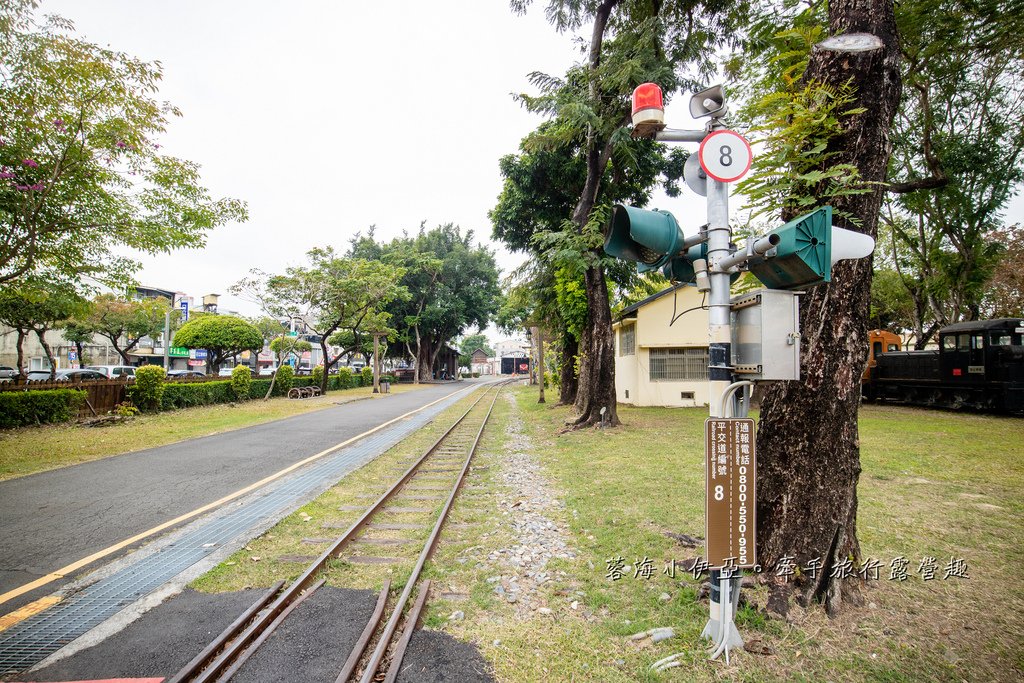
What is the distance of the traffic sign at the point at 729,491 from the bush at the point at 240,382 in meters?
23.4

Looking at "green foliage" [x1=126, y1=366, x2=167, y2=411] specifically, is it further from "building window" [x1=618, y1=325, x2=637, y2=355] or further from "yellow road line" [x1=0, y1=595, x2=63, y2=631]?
"building window" [x1=618, y1=325, x2=637, y2=355]

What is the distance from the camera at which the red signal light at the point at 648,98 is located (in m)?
2.93

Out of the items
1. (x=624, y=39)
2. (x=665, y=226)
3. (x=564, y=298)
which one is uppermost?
(x=624, y=39)

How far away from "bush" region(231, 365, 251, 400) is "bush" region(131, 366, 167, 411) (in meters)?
5.16

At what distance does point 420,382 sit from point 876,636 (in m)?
49.3

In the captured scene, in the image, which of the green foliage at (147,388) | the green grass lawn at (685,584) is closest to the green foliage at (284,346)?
the green foliage at (147,388)

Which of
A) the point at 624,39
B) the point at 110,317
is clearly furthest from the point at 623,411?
the point at 110,317

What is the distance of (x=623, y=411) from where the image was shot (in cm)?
1822

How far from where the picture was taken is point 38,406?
12.9m

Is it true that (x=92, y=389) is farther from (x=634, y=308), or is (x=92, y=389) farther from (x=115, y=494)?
(x=634, y=308)

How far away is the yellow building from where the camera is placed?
19828 mm

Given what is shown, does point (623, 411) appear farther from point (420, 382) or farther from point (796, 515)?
point (420, 382)

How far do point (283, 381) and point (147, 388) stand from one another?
10255 millimetres

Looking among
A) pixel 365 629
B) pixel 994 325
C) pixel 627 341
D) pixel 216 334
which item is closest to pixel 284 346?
pixel 216 334
